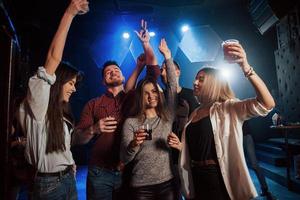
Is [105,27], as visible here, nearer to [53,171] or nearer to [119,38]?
[119,38]

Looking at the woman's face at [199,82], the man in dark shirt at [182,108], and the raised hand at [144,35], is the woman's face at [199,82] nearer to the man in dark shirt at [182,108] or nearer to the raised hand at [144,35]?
the man in dark shirt at [182,108]

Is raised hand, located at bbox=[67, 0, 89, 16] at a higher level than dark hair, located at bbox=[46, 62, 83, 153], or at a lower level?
higher

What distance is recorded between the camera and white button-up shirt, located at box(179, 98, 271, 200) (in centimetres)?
155

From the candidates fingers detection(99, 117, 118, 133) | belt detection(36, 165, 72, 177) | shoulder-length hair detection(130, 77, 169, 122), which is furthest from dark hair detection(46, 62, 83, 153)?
shoulder-length hair detection(130, 77, 169, 122)

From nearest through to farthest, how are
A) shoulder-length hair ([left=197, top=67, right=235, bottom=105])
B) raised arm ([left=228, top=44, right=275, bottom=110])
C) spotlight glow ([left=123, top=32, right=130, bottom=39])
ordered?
raised arm ([left=228, top=44, right=275, bottom=110]) → shoulder-length hair ([left=197, top=67, right=235, bottom=105]) → spotlight glow ([left=123, top=32, right=130, bottom=39])

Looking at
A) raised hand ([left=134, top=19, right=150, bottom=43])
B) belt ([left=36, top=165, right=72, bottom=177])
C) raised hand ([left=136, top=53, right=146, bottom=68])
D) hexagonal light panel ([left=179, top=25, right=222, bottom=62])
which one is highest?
hexagonal light panel ([left=179, top=25, right=222, bottom=62])

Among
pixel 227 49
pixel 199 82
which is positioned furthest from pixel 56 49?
pixel 199 82

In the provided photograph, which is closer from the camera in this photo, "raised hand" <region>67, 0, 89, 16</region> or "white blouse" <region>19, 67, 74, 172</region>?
"white blouse" <region>19, 67, 74, 172</region>

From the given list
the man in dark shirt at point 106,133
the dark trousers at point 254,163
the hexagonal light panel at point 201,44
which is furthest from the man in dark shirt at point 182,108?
the hexagonal light panel at point 201,44

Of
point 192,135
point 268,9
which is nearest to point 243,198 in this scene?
point 192,135

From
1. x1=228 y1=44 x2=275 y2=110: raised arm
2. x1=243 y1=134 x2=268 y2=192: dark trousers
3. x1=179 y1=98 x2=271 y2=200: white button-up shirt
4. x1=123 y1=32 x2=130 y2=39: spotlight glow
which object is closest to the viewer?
x1=228 y1=44 x2=275 y2=110: raised arm

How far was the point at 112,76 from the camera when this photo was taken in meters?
2.20

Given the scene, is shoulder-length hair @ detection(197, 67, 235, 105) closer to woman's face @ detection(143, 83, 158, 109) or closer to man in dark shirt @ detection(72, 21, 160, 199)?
woman's face @ detection(143, 83, 158, 109)

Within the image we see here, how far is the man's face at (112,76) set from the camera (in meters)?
2.17
